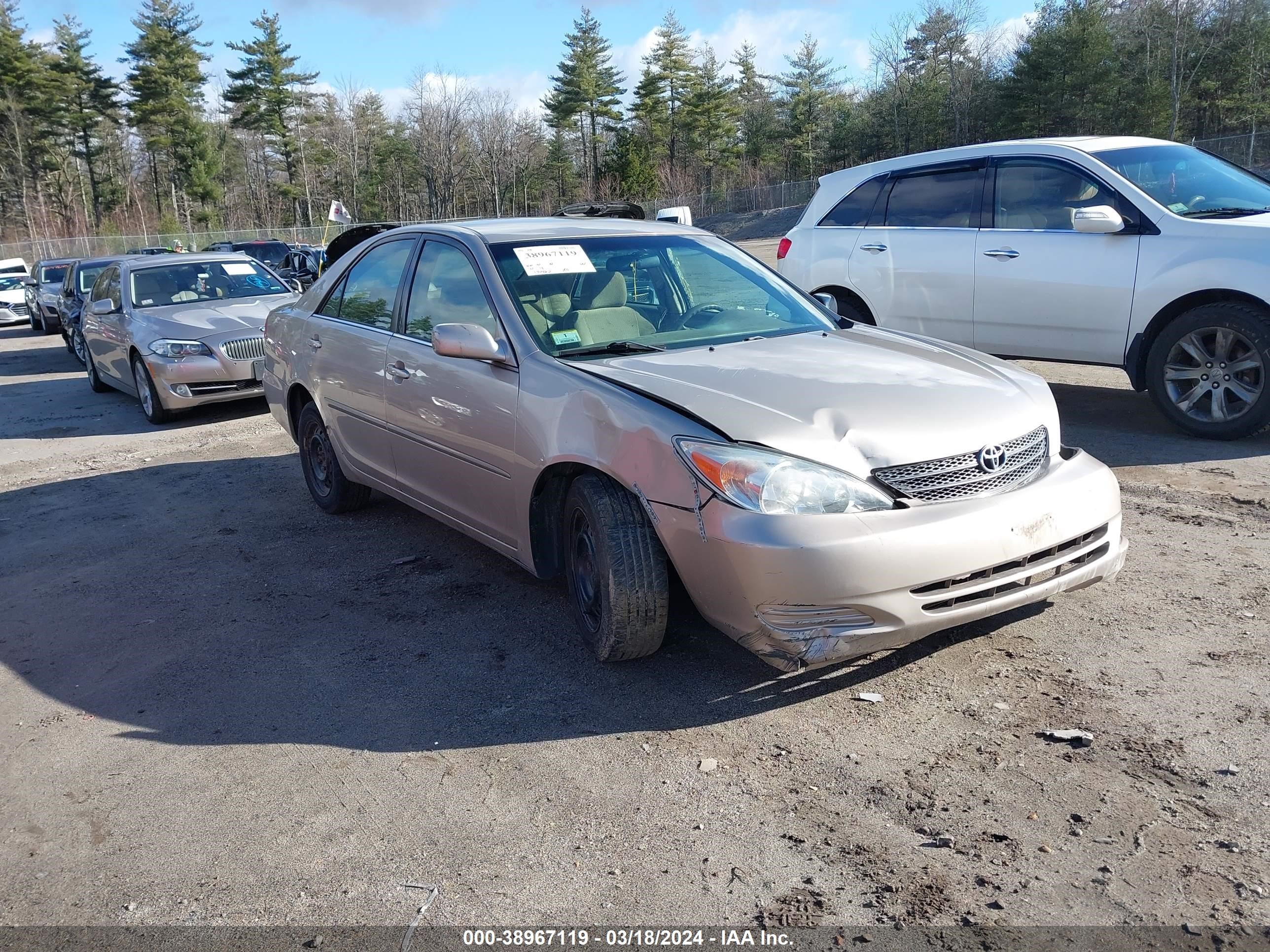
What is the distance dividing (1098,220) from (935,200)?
4.96 ft

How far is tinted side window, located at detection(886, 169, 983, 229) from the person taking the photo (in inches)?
300

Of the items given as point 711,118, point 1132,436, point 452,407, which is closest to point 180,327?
point 452,407

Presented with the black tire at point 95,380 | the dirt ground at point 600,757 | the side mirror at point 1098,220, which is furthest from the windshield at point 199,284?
the side mirror at point 1098,220

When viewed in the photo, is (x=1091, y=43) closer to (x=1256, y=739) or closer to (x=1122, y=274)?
(x=1122, y=274)

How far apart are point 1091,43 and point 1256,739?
174ft

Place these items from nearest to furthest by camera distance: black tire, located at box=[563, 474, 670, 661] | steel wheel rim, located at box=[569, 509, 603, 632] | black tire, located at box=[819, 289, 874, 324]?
black tire, located at box=[563, 474, 670, 661]
steel wheel rim, located at box=[569, 509, 603, 632]
black tire, located at box=[819, 289, 874, 324]

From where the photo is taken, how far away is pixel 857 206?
329 inches

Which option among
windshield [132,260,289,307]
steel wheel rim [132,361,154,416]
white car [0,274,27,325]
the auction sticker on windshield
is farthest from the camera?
white car [0,274,27,325]

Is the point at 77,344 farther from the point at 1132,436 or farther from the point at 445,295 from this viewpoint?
the point at 1132,436

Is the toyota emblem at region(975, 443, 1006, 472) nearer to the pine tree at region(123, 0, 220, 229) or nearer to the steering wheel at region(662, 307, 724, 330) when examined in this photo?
the steering wheel at region(662, 307, 724, 330)

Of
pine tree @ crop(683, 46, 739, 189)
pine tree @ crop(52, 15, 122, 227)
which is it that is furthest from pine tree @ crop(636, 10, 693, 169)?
pine tree @ crop(52, 15, 122, 227)

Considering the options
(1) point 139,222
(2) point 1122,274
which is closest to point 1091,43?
(2) point 1122,274

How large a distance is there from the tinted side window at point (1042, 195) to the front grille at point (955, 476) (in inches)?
157

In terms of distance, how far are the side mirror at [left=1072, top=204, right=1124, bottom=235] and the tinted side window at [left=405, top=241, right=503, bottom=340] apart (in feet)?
13.9
